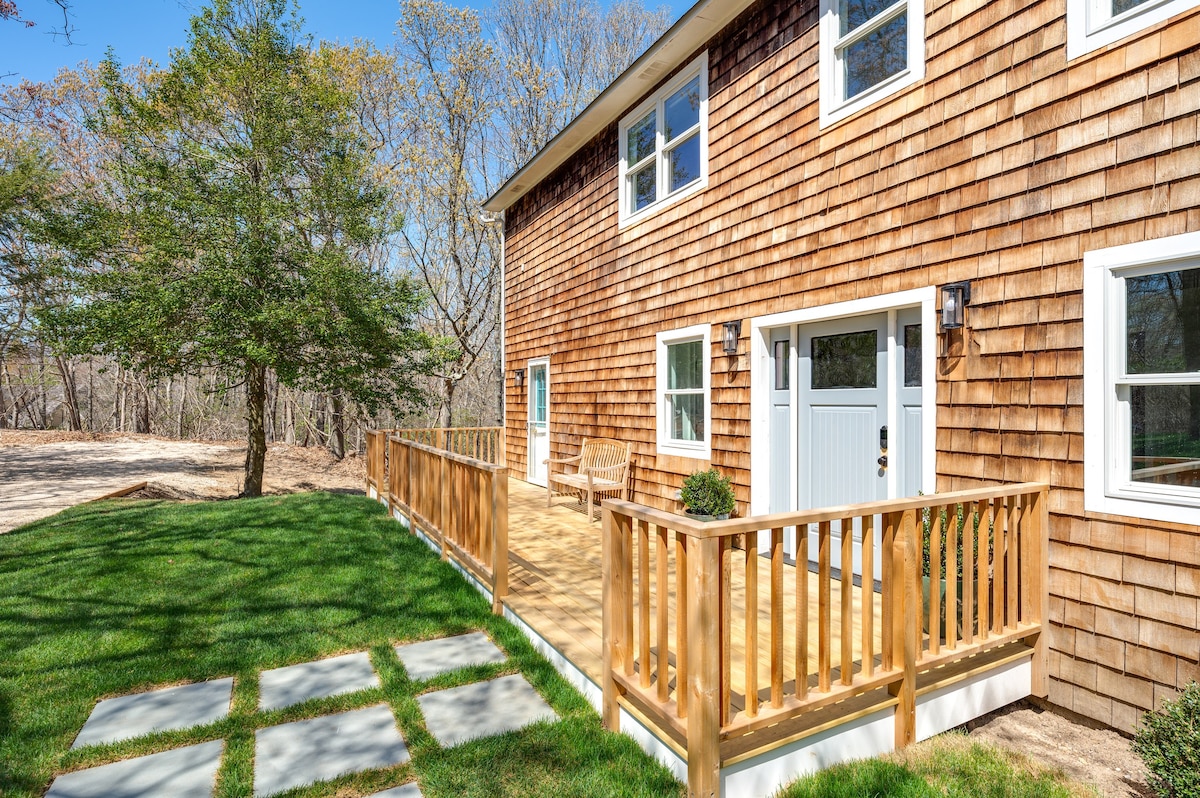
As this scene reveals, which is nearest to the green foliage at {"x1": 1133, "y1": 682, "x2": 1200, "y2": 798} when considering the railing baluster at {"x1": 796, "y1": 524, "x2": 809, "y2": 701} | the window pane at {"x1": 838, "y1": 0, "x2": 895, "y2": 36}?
the railing baluster at {"x1": 796, "y1": 524, "x2": 809, "y2": 701}

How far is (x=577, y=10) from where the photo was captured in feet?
55.7

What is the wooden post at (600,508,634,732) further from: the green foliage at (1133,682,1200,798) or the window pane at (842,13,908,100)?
the window pane at (842,13,908,100)

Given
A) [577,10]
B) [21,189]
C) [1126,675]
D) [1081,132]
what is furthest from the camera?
[577,10]

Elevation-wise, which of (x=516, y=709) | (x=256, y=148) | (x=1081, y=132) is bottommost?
(x=516, y=709)

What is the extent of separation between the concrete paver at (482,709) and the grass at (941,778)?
3.79ft

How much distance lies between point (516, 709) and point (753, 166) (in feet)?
14.3

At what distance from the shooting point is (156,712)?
2.77 metres

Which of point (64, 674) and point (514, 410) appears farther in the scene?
point (514, 410)

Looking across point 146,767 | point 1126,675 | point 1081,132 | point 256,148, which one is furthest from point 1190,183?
point 256,148

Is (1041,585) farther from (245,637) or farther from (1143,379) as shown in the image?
(245,637)

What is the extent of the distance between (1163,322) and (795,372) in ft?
7.43

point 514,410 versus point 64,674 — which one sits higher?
point 514,410

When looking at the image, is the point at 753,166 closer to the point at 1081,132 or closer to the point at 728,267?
the point at 728,267

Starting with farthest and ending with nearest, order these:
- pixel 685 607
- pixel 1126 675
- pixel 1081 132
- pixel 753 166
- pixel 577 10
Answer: pixel 577 10 → pixel 753 166 → pixel 1081 132 → pixel 1126 675 → pixel 685 607
